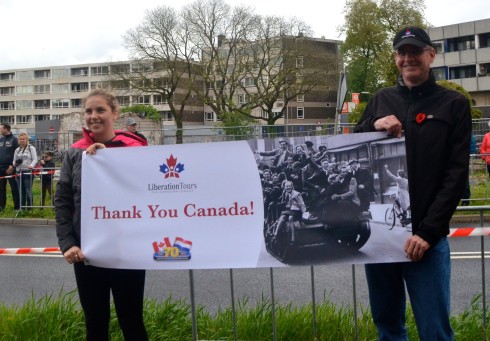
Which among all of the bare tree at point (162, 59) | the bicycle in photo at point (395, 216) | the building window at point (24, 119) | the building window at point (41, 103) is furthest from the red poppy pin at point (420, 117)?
the building window at point (24, 119)

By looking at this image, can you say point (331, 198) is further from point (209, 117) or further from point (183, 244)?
point (209, 117)

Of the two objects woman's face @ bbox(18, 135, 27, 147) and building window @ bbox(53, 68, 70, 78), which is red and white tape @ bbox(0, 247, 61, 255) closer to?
woman's face @ bbox(18, 135, 27, 147)

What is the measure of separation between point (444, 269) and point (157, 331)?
7.85ft

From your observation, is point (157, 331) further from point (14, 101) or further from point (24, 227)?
point (14, 101)

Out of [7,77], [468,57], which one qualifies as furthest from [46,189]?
[7,77]

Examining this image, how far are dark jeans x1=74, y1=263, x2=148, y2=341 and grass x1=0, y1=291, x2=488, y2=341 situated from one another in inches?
38.0

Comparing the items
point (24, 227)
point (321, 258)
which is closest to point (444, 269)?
point (321, 258)

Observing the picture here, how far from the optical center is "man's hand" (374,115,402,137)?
326 cm

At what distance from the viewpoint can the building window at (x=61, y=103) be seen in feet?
425

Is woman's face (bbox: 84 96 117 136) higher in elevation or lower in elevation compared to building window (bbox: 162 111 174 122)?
lower

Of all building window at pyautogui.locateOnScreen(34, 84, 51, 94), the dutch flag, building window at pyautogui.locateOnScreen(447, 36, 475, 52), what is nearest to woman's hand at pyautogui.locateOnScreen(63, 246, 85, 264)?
the dutch flag

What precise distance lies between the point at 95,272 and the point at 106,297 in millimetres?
167

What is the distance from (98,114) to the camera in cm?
369

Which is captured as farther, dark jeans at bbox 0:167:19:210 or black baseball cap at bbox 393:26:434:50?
dark jeans at bbox 0:167:19:210
